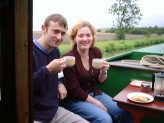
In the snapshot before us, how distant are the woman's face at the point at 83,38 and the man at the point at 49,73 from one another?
33 centimetres

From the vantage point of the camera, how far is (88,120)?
1939 millimetres

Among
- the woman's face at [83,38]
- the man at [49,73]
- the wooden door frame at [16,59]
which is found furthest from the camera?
the woman's face at [83,38]

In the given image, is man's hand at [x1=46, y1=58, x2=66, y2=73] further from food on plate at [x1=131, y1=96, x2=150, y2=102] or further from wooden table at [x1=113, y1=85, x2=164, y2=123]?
food on plate at [x1=131, y1=96, x2=150, y2=102]

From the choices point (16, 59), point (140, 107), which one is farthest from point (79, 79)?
point (16, 59)

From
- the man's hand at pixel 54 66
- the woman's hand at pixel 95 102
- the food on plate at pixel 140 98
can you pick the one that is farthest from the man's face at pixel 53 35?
the food on plate at pixel 140 98

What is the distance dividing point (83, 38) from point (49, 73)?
65 centimetres

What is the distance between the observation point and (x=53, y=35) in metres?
1.73

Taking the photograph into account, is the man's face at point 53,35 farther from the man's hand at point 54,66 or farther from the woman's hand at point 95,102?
the woman's hand at point 95,102

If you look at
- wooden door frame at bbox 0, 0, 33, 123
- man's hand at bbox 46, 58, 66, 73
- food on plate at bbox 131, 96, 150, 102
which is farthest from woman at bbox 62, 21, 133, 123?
wooden door frame at bbox 0, 0, 33, 123

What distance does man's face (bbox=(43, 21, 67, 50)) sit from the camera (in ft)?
5.66

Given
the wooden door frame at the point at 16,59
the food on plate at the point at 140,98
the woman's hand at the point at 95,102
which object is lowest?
the woman's hand at the point at 95,102

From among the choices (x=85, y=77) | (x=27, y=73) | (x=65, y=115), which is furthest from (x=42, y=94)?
(x=27, y=73)

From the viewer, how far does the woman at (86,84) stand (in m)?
1.97

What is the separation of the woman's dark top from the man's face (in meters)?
0.38
